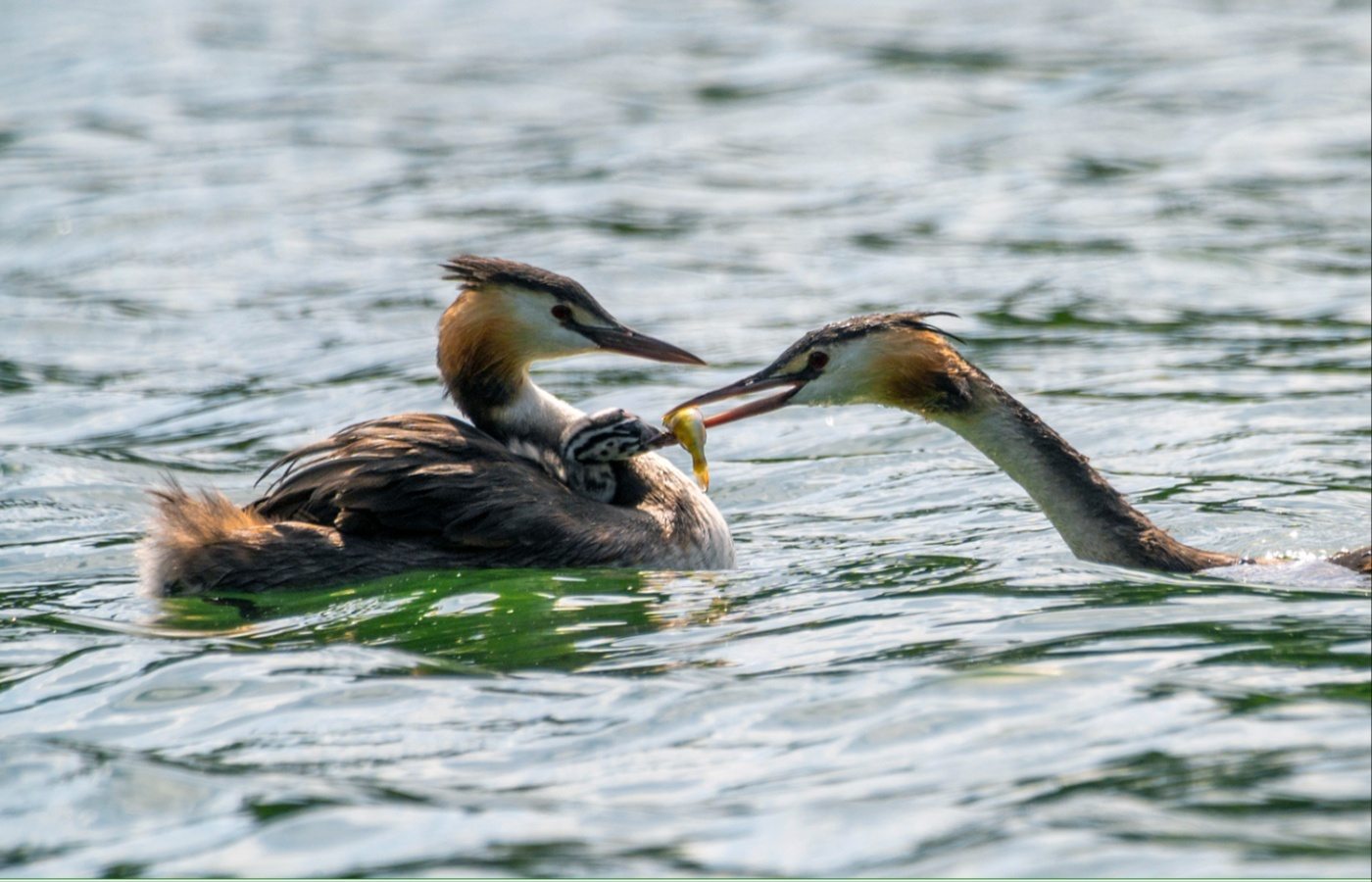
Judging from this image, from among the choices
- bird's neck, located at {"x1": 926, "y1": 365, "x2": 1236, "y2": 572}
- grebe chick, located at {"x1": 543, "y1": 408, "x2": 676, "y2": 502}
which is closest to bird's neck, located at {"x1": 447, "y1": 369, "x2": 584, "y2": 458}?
grebe chick, located at {"x1": 543, "y1": 408, "x2": 676, "y2": 502}

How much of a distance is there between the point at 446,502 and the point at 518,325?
1025 mm

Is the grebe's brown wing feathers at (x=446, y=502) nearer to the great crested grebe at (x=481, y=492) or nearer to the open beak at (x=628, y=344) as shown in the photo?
the great crested grebe at (x=481, y=492)

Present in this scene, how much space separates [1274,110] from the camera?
18.4 metres

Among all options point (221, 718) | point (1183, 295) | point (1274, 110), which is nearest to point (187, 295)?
point (1183, 295)

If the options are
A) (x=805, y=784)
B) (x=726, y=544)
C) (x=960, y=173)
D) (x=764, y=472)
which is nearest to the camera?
(x=805, y=784)

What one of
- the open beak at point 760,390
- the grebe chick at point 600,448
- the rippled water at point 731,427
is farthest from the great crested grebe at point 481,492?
the open beak at point 760,390

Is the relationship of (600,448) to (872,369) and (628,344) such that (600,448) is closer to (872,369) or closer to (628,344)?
(628,344)

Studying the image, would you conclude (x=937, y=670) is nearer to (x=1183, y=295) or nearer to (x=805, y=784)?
(x=805, y=784)

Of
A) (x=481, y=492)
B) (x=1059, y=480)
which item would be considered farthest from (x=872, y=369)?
(x=481, y=492)

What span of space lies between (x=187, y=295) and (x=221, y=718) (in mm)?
8594

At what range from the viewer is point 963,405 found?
779cm

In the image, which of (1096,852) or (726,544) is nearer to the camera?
(1096,852)

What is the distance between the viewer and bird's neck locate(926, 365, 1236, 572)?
769cm

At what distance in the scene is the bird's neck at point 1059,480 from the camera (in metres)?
7.69
